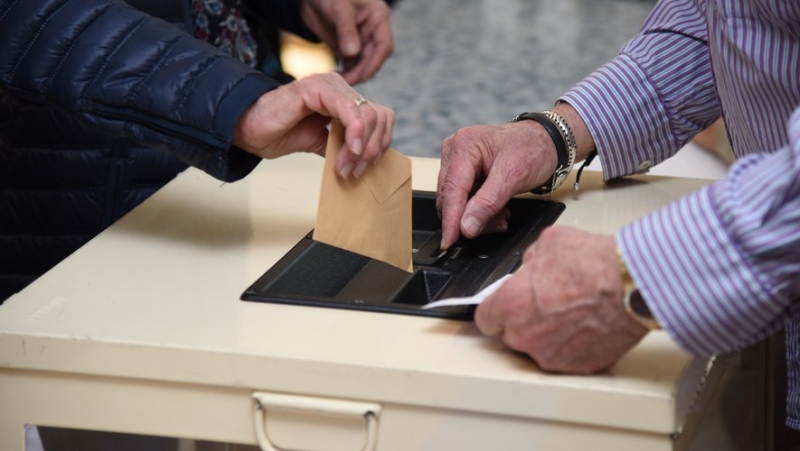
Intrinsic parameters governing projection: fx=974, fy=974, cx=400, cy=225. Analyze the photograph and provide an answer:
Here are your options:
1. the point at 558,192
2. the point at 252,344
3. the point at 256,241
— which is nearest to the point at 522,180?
the point at 558,192

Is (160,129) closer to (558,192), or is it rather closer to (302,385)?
(302,385)

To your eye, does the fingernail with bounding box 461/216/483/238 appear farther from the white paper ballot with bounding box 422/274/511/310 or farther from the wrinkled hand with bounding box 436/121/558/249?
the white paper ballot with bounding box 422/274/511/310

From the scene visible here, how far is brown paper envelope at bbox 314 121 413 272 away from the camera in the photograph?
86cm

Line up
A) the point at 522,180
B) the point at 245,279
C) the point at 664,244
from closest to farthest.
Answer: the point at 664,244, the point at 245,279, the point at 522,180

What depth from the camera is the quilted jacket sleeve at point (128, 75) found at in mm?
930

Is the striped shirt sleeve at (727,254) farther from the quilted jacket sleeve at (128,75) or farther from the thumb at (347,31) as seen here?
the thumb at (347,31)

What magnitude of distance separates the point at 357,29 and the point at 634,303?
887mm

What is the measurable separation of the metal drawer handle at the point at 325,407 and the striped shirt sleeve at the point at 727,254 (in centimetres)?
22

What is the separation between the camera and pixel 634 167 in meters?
1.17

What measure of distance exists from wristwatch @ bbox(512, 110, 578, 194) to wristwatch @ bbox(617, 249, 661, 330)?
42cm

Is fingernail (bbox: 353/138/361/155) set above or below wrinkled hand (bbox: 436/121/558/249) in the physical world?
above

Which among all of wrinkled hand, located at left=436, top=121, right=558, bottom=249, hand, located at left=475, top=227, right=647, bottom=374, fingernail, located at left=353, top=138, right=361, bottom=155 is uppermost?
fingernail, located at left=353, top=138, right=361, bottom=155

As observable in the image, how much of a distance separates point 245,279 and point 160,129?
181 mm

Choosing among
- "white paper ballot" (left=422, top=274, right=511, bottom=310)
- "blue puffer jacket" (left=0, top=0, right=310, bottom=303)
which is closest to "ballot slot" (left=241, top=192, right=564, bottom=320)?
"white paper ballot" (left=422, top=274, right=511, bottom=310)
